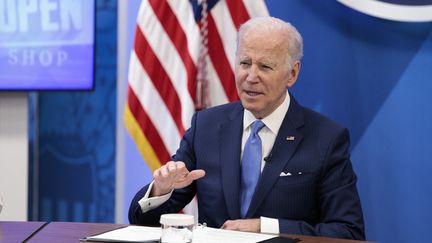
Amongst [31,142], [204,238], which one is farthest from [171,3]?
[204,238]

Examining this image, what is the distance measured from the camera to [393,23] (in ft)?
10.7

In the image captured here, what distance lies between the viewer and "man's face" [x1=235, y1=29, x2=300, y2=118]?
91.9 inches

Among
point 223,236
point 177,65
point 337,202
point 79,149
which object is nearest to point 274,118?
point 337,202

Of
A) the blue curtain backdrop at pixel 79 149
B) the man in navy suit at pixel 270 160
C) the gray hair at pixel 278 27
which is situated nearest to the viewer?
the man in navy suit at pixel 270 160

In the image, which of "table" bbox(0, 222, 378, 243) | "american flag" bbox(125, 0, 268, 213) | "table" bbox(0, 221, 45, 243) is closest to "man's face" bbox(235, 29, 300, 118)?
"table" bbox(0, 222, 378, 243)

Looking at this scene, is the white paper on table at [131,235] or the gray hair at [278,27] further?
the gray hair at [278,27]

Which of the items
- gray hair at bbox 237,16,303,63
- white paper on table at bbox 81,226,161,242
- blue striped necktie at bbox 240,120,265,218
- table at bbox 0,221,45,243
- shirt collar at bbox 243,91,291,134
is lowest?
table at bbox 0,221,45,243

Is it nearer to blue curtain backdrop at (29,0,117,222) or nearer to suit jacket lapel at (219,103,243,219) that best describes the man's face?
suit jacket lapel at (219,103,243,219)

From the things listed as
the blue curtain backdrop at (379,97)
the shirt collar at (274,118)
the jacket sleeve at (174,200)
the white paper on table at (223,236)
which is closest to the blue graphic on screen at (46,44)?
the blue curtain backdrop at (379,97)

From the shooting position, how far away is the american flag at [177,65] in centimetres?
334

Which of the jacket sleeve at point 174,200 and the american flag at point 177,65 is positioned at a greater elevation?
the american flag at point 177,65

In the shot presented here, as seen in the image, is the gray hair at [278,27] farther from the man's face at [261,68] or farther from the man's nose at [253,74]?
the man's nose at [253,74]

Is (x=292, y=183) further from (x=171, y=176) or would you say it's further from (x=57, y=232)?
(x=57, y=232)

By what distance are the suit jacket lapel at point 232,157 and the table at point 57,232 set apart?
A: 0.37 meters
